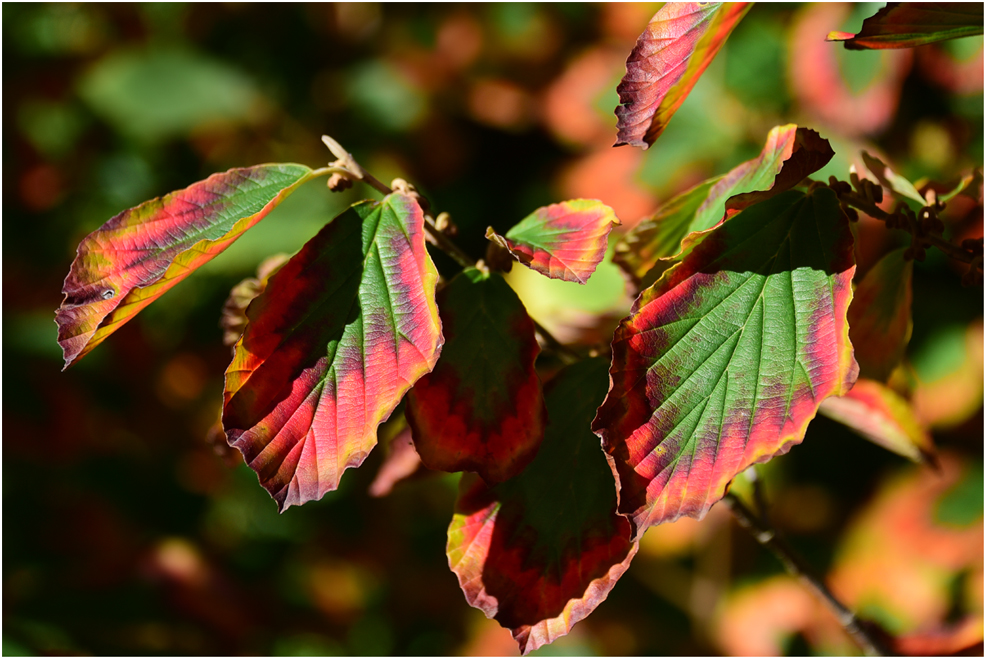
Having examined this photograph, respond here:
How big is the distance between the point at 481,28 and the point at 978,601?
1.25 meters

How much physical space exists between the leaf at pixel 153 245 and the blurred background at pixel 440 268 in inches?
23.2

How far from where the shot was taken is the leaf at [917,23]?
1.40ft

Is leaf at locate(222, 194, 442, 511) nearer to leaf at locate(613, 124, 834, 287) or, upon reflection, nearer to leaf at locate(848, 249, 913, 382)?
leaf at locate(613, 124, 834, 287)

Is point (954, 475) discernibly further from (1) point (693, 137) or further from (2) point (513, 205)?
(2) point (513, 205)

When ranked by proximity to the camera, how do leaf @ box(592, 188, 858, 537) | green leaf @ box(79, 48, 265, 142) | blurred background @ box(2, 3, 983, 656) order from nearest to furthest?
1. leaf @ box(592, 188, 858, 537)
2. blurred background @ box(2, 3, 983, 656)
3. green leaf @ box(79, 48, 265, 142)

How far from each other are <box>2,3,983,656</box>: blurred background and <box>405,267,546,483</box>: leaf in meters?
0.53

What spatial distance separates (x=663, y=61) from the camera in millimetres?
432

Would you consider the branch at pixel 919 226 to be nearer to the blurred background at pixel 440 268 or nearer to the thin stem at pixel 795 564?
the thin stem at pixel 795 564

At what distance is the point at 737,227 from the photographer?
442 millimetres

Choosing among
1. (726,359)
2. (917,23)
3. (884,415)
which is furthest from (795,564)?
(917,23)

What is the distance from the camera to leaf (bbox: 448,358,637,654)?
0.48m

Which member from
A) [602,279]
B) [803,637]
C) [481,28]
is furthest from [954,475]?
[481,28]

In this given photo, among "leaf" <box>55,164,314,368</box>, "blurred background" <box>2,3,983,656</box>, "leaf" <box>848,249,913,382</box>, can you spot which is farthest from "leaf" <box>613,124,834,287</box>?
"blurred background" <box>2,3,983,656</box>

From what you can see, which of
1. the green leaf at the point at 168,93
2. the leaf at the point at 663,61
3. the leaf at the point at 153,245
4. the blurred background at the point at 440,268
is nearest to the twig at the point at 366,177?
the leaf at the point at 153,245
